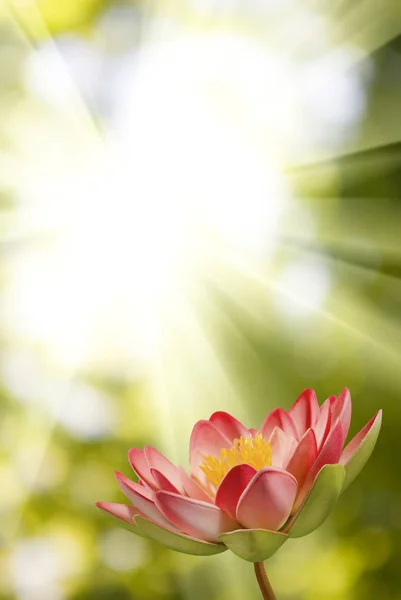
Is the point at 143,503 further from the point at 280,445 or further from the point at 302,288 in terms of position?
the point at 302,288

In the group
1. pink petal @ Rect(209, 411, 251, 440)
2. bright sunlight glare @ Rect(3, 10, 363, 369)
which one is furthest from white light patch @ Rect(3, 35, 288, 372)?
pink petal @ Rect(209, 411, 251, 440)

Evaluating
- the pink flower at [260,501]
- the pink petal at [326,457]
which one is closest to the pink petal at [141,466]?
the pink flower at [260,501]

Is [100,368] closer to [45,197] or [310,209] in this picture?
[45,197]

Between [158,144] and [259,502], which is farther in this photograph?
[158,144]

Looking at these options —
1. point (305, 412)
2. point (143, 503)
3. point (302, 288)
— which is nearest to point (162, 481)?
point (143, 503)

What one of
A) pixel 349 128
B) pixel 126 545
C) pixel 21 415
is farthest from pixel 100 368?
pixel 349 128

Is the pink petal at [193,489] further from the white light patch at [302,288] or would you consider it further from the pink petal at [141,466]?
the white light patch at [302,288]

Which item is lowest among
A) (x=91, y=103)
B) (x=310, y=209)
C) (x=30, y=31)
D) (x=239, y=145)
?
(x=310, y=209)
